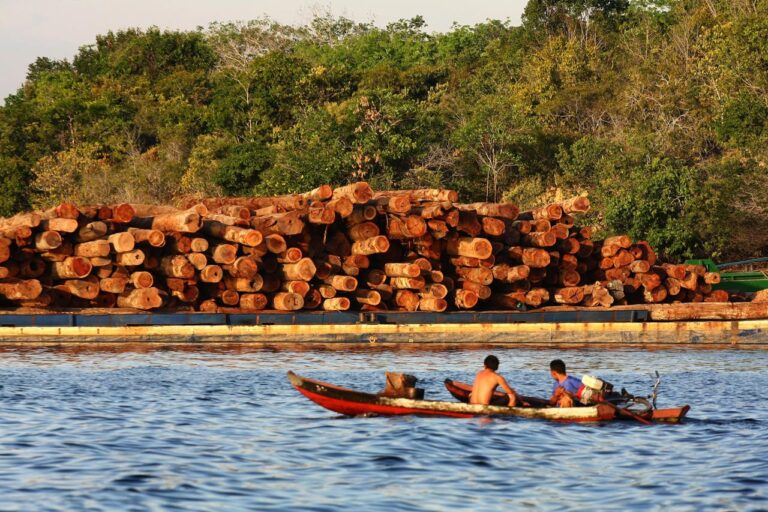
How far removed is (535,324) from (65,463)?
13705mm

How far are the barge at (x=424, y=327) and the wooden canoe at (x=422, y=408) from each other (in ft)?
28.8

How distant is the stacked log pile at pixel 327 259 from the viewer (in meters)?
23.2

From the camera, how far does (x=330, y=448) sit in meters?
13.4

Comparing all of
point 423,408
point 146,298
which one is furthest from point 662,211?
point 423,408

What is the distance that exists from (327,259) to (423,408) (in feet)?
32.8

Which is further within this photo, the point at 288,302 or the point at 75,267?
the point at 288,302

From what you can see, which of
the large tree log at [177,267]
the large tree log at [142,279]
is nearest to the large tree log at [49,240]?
the large tree log at [142,279]

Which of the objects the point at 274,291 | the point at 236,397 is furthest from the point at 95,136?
the point at 236,397

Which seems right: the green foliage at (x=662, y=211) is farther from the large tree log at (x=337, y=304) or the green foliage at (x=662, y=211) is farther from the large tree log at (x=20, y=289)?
the large tree log at (x=20, y=289)

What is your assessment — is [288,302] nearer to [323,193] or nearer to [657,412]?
[323,193]

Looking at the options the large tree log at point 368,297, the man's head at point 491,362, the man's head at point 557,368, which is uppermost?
the large tree log at point 368,297

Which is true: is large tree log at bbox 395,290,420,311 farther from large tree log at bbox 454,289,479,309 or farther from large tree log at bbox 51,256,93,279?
large tree log at bbox 51,256,93,279

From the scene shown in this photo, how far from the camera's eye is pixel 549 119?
1945 inches

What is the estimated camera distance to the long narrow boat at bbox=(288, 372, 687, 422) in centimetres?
1476
